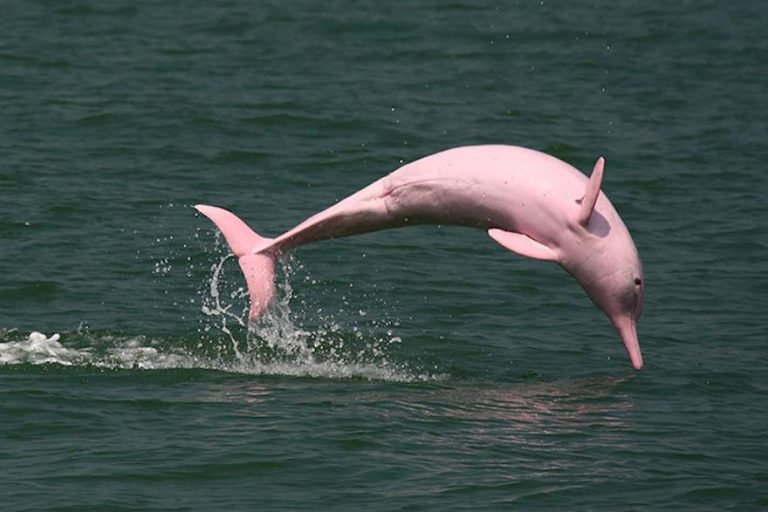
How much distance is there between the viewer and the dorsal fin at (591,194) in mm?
15148

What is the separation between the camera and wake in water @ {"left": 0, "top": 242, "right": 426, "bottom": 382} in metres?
18.3

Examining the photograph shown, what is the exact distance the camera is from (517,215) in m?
16.5

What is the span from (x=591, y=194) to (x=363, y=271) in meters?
7.36

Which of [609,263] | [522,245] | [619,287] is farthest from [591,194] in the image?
[619,287]

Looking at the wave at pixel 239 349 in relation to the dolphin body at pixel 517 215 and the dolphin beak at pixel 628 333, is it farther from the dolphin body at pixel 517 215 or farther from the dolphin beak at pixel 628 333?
the dolphin beak at pixel 628 333

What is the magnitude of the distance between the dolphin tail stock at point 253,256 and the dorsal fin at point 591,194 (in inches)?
121

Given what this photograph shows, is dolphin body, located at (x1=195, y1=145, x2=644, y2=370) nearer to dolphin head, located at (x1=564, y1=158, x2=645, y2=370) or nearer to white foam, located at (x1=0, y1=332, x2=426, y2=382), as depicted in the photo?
dolphin head, located at (x1=564, y1=158, x2=645, y2=370)

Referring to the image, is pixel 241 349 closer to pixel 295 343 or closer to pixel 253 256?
pixel 295 343

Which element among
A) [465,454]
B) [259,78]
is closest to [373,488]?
[465,454]

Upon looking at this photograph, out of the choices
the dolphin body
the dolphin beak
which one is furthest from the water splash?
the dolphin beak

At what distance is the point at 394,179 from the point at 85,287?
18.4 feet

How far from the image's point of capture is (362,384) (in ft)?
58.9

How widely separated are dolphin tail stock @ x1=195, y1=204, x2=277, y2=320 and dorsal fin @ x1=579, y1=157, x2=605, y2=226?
3.07 metres

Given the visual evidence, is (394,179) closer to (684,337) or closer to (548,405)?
(548,405)
